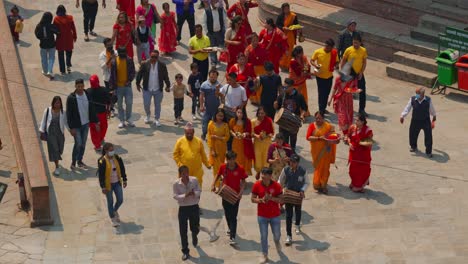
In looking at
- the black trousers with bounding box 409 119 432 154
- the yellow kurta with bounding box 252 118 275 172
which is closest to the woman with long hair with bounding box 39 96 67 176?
the yellow kurta with bounding box 252 118 275 172

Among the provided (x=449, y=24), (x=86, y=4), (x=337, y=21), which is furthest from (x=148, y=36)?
(x=449, y=24)

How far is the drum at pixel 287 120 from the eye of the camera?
2005cm

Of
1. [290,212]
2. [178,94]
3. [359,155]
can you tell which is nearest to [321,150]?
[359,155]

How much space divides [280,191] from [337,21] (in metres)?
10.2

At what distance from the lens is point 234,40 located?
2383 cm

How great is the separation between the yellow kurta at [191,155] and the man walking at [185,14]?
8583mm

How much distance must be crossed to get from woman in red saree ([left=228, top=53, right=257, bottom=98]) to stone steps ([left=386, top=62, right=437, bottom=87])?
4.04 metres

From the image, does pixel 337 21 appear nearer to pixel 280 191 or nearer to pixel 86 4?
pixel 86 4

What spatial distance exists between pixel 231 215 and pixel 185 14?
989 centimetres

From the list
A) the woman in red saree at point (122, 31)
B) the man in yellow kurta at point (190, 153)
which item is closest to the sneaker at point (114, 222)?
the man in yellow kurta at point (190, 153)

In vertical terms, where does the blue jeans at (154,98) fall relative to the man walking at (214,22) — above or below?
below

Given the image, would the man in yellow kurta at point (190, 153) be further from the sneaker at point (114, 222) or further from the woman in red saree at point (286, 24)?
the woman in red saree at point (286, 24)

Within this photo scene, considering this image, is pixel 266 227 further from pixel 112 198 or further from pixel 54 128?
pixel 54 128

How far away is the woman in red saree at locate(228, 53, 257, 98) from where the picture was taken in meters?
21.8
